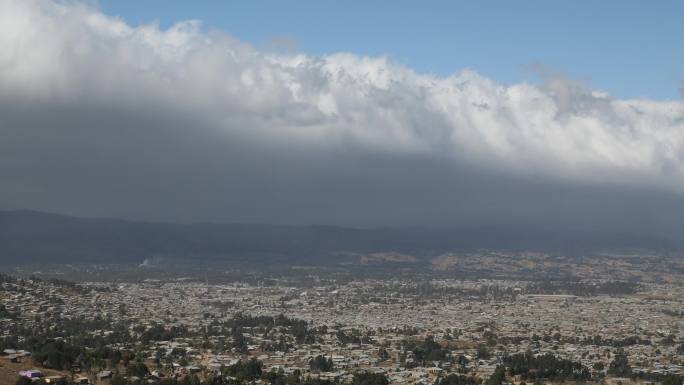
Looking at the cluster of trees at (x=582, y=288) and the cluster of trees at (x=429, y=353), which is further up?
the cluster of trees at (x=582, y=288)

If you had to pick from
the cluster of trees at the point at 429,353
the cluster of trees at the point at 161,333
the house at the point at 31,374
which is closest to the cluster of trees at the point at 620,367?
the cluster of trees at the point at 429,353

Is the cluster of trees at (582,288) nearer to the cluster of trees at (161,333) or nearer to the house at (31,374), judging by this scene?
the cluster of trees at (161,333)

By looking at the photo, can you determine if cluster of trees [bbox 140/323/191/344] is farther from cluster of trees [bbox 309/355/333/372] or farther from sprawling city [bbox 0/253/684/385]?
cluster of trees [bbox 309/355/333/372]

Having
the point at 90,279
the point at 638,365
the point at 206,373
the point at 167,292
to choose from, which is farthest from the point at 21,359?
the point at 90,279

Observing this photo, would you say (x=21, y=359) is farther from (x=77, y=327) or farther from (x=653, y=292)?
(x=653, y=292)

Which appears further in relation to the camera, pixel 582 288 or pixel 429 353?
pixel 582 288

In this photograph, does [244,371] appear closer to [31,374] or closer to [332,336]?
[31,374]

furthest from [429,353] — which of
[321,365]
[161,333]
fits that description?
[161,333]

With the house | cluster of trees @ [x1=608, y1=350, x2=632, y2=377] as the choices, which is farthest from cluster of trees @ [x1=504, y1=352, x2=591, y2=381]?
the house

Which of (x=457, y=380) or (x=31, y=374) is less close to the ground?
(x=31, y=374)
